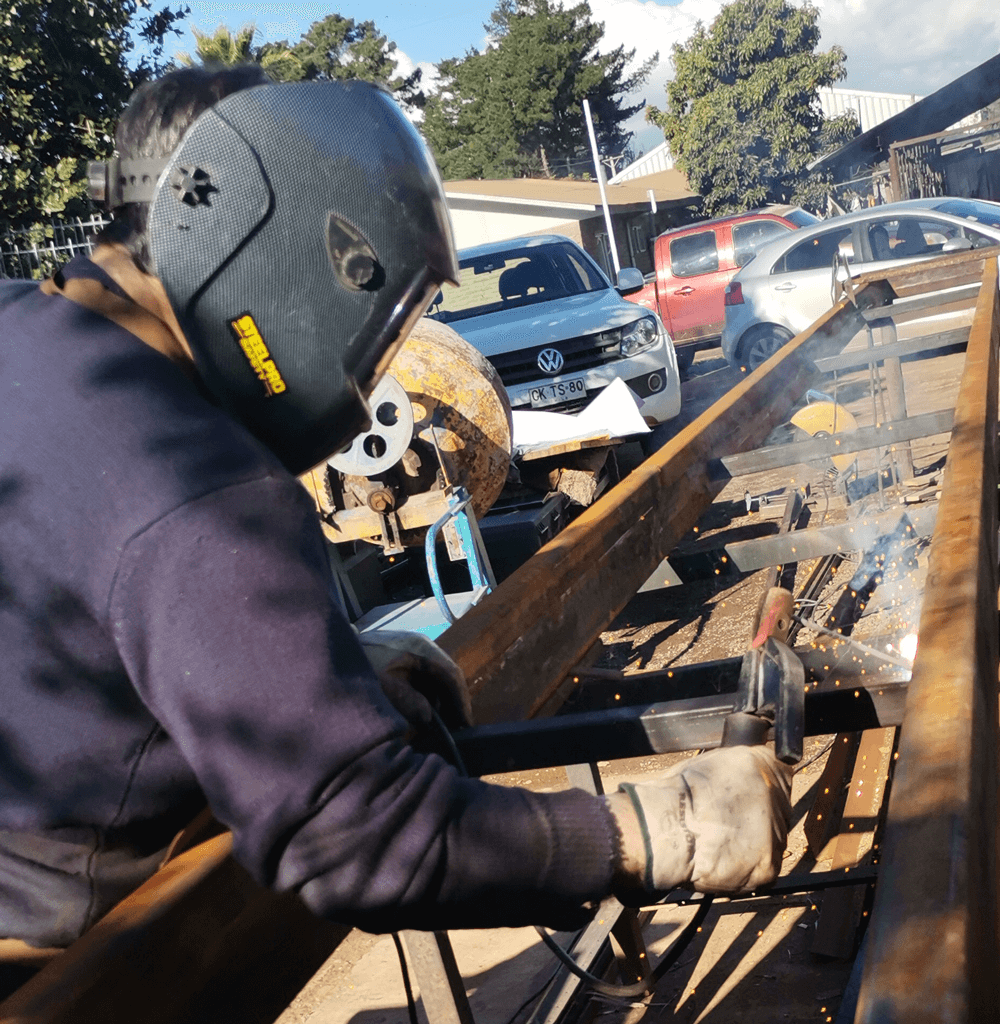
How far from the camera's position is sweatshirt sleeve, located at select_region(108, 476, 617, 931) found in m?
1.13

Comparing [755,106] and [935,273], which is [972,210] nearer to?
[935,273]

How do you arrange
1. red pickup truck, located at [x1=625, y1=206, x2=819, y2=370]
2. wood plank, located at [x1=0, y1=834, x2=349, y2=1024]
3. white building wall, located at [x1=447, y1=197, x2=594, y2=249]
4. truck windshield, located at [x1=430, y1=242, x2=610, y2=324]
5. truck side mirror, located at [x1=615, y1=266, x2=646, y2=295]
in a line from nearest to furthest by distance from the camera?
wood plank, located at [x1=0, y1=834, x2=349, y2=1024], truck side mirror, located at [x1=615, y1=266, x2=646, y2=295], truck windshield, located at [x1=430, y1=242, x2=610, y2=324], red pickup truck, located at [x1=625, y1=206, x2=819, y2=370], white building wall, located at [x1=447, y1=197, x2=594, y2=249]

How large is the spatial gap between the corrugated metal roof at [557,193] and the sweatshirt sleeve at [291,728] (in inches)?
1015

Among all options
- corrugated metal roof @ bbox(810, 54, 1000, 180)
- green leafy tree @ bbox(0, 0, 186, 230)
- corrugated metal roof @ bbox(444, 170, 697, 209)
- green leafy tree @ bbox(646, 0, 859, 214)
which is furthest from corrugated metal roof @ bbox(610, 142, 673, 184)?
green leafy tree @ bbox(0, 0, 186, 230)

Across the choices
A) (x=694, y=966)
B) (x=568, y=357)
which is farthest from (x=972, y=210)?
(x=694, y=966)

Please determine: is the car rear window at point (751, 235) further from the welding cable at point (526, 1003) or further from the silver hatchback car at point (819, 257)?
the welding cable at point (526, 1003)

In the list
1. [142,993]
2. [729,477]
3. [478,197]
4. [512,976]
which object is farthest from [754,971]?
[478,197]

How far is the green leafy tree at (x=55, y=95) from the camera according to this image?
452 inches

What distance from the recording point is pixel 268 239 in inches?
57.0

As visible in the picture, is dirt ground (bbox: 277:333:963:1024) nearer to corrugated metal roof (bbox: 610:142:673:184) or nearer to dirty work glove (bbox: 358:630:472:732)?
dirty work glove (bbox: 358:630:472:732)

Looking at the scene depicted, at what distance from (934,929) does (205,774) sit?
69 cm

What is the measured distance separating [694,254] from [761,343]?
4.18 m

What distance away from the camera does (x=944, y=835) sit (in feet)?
3.48

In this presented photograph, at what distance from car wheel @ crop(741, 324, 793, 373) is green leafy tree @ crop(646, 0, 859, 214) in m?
23.0
